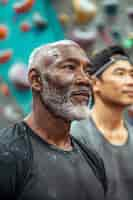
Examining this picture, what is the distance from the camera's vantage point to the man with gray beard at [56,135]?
263 centimetres

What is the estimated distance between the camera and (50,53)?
2.85 m

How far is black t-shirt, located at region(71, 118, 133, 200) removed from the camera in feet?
12.8

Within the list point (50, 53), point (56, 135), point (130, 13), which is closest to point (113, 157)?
point (56, 135)

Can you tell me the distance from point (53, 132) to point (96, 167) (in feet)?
0.96

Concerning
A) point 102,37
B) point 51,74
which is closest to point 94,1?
point 102,37

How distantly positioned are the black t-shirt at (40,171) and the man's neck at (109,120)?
1.41 metres

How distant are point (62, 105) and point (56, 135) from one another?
151mm

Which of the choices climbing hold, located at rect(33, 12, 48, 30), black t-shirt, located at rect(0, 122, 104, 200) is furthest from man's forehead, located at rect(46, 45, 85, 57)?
climbing hold, located at rect(33, 12, 48, 30)

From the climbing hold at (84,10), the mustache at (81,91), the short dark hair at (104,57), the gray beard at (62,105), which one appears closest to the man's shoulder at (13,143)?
the gray beard at (62,105)

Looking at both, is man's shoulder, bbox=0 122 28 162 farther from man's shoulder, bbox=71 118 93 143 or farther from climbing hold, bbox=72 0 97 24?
climbing hold, bbox=72 0 97 24

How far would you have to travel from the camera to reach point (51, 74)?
2.81m

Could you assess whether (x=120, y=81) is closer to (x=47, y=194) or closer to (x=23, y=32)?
(x=47, y=194)

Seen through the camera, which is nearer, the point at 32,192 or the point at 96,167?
the point at 32,192

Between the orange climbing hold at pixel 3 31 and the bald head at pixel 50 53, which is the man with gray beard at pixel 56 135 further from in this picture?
the orange climbing hold at pixel 3 31
